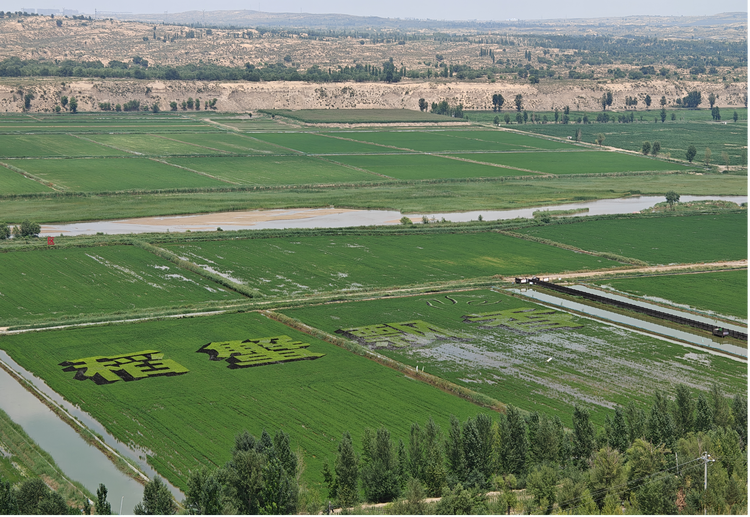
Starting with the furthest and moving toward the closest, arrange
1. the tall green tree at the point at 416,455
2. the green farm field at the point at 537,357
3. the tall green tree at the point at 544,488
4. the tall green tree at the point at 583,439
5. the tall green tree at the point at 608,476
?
the green farm field at the point at 537,357, the tall green tree at the point at 583,439, the tall green tree at the point at 416,455, the tall green tree at the point at 608,476, the tall green tree at the point at 544,488

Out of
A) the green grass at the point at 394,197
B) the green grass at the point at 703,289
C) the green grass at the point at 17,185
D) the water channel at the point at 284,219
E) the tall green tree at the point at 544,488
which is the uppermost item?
the tall green tree at the point at 544,488

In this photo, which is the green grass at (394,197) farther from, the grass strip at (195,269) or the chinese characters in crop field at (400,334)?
the chinese characters in crop field at (400,334)

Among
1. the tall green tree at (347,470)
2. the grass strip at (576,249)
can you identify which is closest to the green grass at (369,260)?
the grass strip at (576,249)

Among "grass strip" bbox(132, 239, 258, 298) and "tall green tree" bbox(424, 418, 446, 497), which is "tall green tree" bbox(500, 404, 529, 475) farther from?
"grass strip" bbox(132, 239, 258, 298)

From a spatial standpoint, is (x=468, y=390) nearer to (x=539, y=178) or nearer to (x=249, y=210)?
(x=249, y=210)

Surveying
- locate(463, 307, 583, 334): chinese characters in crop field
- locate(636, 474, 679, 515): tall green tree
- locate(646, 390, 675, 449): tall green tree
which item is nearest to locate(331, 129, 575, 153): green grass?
locate(463, 307, 583, 334): chinese characters in crop field

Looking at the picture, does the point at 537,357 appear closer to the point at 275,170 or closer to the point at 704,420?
the point at 704,420

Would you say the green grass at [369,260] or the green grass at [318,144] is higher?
the green grass at [318,144]

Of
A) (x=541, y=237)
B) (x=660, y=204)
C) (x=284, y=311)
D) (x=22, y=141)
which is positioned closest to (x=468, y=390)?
(x=284, y=311)
